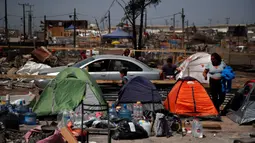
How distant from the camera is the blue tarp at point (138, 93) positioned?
402 inches

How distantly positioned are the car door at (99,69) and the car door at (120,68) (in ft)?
0.48

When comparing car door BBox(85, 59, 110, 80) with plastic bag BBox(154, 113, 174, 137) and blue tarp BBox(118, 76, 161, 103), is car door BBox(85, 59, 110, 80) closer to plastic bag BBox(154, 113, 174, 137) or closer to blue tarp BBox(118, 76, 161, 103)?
blue tarp BBox(118, 76, 161, 103)

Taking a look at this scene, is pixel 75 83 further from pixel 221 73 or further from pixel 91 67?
pixel 221 73

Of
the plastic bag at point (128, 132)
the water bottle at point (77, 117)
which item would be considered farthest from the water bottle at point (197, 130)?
the water bottle at point (77, 117)

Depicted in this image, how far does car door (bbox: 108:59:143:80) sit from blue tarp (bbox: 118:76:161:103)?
2.26m

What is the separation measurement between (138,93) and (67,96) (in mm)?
2009

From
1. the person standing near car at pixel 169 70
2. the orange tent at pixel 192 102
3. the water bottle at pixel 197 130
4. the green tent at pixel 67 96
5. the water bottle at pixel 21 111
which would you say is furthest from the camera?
the person standing near car at pixel 169 70

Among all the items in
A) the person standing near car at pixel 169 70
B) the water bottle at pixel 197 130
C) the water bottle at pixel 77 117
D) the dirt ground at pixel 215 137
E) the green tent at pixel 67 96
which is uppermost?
the person standing near car at pixel 169 70

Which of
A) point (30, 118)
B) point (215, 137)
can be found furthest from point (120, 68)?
point (215, 137)

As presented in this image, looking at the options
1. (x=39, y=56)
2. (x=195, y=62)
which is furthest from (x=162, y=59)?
(x=195, y=62)

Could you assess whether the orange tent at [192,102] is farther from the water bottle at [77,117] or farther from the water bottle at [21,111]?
the water bottle at [21,111]

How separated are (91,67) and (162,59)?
57.2 ft

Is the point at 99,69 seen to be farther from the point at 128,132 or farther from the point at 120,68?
the point at 128,132

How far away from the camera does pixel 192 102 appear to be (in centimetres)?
1015
